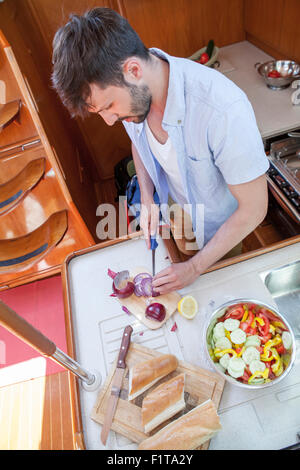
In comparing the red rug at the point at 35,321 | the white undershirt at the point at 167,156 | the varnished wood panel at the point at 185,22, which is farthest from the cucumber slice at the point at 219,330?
the varnished wood panel at the point at 185,22

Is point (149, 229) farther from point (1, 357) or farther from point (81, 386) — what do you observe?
point (1, 357)

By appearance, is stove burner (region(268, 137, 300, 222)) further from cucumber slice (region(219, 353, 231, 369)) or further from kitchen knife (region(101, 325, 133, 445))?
kitchen knife (region(101, 325, 133, 445))

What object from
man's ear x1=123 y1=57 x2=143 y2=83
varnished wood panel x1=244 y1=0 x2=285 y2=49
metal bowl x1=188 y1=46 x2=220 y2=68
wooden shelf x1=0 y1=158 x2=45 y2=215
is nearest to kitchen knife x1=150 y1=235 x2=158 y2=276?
man's ear x1=123 y1=57 x2=143 y2=83

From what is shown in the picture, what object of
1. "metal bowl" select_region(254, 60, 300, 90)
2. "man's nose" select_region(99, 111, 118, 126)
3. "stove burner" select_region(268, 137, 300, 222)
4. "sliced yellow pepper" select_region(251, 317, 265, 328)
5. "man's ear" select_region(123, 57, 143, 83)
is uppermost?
"man's ear" select_region(123, 57, 143, 83)

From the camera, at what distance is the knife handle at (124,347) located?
1.12 m

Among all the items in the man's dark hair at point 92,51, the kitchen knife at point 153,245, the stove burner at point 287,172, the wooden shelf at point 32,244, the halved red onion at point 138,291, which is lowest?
the wooden shelf at point 32,244

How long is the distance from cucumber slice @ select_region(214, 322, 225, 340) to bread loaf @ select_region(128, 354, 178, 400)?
0.57 feet

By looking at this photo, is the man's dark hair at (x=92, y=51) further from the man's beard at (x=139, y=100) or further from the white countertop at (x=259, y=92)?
the white countertop at (x=259, y=92)

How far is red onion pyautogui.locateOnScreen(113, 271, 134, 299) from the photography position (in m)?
1.30

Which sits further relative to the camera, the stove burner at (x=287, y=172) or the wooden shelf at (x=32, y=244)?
the wooden shelf at (x=32, y=244)

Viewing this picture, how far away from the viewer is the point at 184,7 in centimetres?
257

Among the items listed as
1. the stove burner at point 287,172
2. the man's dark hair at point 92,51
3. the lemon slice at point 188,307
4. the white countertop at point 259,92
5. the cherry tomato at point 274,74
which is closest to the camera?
the man's dark hair at point 92,51

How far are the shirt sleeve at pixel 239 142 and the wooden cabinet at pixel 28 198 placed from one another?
122 cm

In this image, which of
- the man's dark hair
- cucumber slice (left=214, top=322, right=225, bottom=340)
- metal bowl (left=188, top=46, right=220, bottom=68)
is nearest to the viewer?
the man's dark hair
